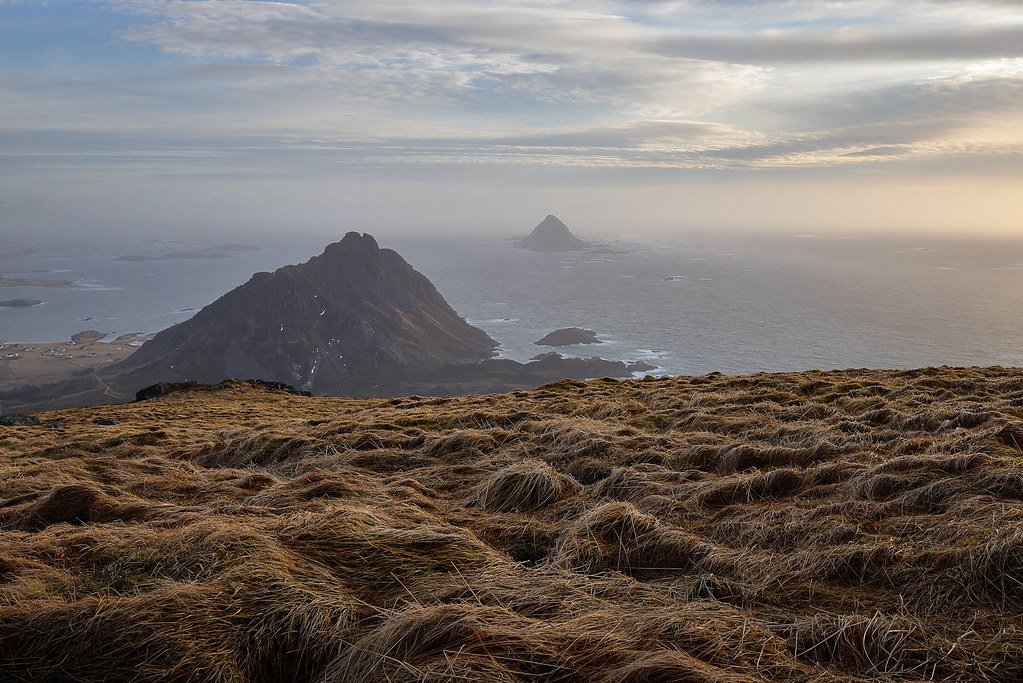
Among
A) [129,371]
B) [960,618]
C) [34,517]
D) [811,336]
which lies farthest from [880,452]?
[129,371]

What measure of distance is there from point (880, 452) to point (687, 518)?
12.2 ft

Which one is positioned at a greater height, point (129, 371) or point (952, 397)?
point (952, 397)

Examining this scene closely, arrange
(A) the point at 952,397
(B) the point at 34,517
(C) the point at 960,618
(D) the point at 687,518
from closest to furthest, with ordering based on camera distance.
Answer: (C) the point at 960,618, (D) the point at 687,518, (B) the point at 34,517, (A) the point at 952,397

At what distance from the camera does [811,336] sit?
182 meters

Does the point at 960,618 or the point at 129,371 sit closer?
the point at 960,618

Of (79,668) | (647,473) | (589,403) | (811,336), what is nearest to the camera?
(79,668)

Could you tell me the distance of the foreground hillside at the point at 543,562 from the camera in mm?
3527

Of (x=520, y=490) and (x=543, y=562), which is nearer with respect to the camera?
(x=543, y=562)

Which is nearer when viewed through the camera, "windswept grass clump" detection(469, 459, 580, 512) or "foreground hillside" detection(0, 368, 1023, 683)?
"foreground hillside" detection(0, 368, 1023, 683)

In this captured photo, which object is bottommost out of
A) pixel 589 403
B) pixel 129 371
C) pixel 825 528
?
pixel 129 371

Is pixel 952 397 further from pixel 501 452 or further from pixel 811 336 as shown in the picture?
pixel 811 336

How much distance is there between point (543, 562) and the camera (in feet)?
17.2

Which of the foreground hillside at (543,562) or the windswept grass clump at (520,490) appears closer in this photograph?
the foreground hillside at (543,562)

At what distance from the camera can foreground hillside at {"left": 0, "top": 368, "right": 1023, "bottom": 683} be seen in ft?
11.6
